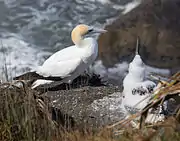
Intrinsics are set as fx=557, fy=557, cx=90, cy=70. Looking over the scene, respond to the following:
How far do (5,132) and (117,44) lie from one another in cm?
913

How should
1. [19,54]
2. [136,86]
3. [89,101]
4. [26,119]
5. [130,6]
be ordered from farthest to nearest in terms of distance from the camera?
[130,6], [19,54], [89,101], [136,86], [26,119]

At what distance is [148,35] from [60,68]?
5498 mm

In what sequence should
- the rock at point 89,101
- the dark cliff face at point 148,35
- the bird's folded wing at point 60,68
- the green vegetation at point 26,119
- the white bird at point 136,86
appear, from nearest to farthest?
the green vegetation at point 26,119 < the white bird at point 136,86 < the rock at point 89,101 < the bird's folded wing at point 60,68 < the dark cliff face at point 148,35

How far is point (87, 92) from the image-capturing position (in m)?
7.54

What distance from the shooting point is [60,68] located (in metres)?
8.38

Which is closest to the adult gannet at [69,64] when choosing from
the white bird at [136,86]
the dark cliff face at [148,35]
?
the white bird at [136,86]

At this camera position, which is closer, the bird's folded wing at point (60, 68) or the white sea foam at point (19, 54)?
the bird's folded wing at point (60, 68)

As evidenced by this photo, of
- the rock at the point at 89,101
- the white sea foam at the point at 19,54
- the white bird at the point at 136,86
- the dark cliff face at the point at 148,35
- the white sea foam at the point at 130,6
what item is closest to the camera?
the white bird at the point at 136,86

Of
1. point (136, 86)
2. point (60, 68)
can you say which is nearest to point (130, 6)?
point (60, 68)

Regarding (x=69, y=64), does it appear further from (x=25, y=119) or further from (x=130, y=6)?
(x=130, y=6)

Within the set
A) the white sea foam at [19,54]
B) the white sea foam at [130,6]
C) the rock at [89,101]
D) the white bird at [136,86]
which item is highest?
the white sea foam at [130,6]

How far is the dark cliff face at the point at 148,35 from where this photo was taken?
41.4ft

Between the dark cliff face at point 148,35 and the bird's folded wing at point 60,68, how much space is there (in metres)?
4.15

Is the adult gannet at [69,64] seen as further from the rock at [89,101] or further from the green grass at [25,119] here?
the green grass at [25,119]
